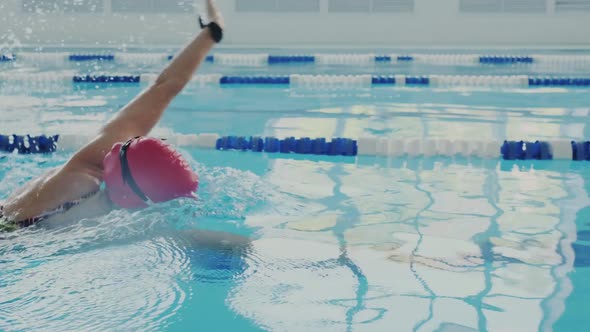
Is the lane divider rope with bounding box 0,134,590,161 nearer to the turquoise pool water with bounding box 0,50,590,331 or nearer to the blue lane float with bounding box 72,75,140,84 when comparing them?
the turquoise pool water with bounding box 0,50,590,331

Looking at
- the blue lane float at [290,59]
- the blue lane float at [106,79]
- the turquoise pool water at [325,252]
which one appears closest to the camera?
the turquoise pool water at [325,252]

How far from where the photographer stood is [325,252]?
2.57m

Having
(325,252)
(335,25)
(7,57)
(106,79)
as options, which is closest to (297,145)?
(325,252)

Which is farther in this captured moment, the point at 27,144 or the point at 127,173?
the point at 27,144

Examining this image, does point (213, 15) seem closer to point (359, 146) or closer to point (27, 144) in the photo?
point (359, 146)

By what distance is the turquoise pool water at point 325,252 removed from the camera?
2053 millimetres

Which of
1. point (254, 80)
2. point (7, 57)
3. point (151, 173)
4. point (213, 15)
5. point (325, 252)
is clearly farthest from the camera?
point (7, 57)

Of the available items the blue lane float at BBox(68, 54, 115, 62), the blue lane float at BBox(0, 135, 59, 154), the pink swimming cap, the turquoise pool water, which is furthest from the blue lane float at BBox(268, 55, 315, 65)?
the pink swimming cap

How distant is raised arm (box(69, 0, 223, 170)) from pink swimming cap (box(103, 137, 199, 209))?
0.14 m

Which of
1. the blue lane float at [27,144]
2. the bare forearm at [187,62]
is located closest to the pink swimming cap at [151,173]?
the bare forearm at [187,62]

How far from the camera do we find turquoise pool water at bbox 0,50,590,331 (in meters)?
2.05

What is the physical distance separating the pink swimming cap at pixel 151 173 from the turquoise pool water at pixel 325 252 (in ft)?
0.61

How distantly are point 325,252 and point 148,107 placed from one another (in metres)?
0.81

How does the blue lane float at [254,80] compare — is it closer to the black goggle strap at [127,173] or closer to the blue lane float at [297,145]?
the blue lane float at [297,145]
